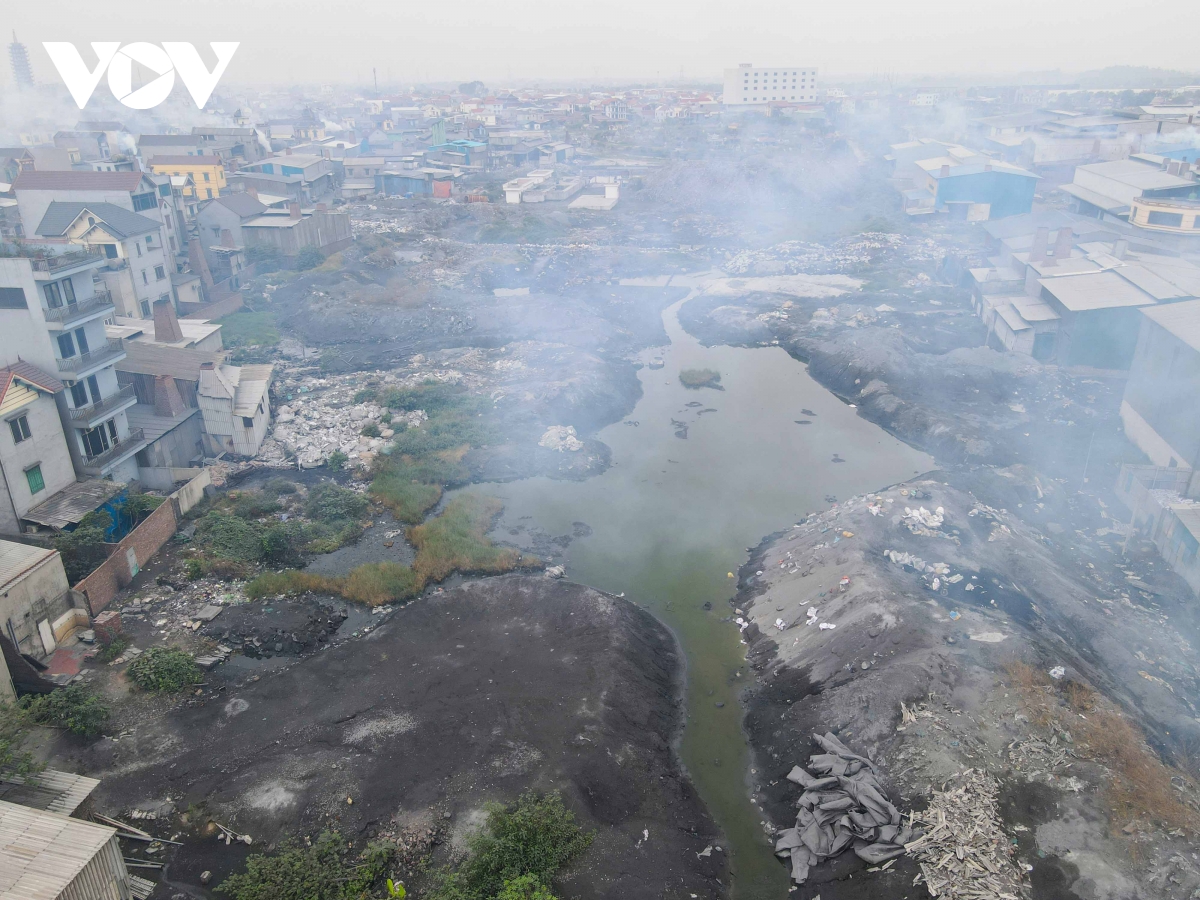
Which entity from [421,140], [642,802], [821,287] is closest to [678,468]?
[642,802]

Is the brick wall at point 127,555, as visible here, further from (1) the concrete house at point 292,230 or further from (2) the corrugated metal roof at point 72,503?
(1) the concrete house at point 292,230

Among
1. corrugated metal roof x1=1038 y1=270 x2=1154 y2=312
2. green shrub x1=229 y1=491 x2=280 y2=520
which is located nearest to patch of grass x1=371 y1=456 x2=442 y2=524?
green shrub x1=229 y1=491 x2=280 y2=520

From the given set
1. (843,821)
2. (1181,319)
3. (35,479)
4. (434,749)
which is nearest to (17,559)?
(35,479)

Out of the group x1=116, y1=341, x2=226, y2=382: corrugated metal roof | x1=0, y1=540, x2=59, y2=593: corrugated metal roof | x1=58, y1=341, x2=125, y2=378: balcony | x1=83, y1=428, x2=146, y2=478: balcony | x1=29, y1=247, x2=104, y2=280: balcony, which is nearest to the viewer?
x1=0, y1=540, x2=59, y2=593: corrugated metal roof

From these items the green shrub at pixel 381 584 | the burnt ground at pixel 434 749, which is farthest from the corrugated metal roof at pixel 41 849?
the green shrub at pixel 381 584

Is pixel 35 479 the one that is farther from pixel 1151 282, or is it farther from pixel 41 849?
pixel 1151 282

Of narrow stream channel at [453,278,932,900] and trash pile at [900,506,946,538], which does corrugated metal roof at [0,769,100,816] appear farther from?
trash pile at [900,506,946,538]
